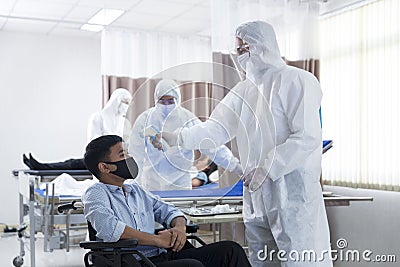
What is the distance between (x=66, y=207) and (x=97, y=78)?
14.7 ft

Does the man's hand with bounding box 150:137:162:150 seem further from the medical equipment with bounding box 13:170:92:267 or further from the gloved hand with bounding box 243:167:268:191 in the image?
the medical equipment with bounding box 13:170:92:267

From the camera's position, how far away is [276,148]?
233 centimetres

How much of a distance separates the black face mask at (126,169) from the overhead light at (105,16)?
129 inches

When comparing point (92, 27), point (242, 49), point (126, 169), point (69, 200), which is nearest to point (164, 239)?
point (126, 169)

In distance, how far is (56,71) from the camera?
21.1 ft

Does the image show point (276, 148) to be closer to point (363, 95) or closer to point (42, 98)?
point (363, 95)

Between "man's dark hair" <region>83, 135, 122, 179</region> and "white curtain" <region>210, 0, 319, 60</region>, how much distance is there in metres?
2.08

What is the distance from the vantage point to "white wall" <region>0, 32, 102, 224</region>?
6.15 meters

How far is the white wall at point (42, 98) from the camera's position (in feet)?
20.2

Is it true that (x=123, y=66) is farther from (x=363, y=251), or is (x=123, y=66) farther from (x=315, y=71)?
(x=363, y=251)

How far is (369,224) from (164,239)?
99.7 inches

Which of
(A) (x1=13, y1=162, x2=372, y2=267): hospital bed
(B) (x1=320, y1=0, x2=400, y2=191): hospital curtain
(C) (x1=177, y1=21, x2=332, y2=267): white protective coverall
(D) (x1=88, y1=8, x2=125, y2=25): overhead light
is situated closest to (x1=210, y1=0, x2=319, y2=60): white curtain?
(B) (x1=320, y1=0, x2=400, y2=191): hospital curtain

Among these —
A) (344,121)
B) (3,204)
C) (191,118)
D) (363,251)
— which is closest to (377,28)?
(344,121)

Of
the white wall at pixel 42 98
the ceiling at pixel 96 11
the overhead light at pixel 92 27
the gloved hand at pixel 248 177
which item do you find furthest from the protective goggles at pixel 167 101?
the white wall at pixel 42 98
